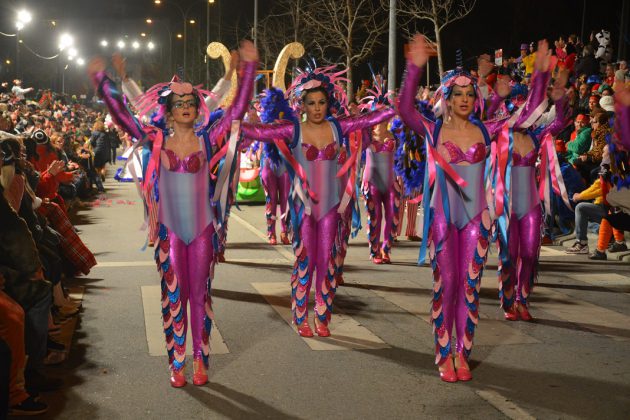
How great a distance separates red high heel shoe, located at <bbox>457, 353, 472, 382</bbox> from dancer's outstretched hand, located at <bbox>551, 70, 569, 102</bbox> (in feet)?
8.32

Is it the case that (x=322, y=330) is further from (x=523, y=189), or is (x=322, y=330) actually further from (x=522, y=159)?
(x=522, y=159)

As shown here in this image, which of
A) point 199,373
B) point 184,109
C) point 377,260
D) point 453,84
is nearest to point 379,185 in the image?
point 377,260

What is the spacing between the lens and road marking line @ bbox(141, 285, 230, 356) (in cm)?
619

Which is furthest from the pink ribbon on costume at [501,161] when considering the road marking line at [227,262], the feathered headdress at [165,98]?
the road marking line at [227,262]

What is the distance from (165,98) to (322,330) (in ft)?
7.32

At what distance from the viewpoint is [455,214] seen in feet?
18.2

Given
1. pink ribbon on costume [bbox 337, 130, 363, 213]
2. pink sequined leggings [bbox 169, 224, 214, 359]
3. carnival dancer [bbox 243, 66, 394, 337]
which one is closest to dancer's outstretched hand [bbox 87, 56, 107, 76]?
pink sequined leggings [bbox 169, 224, 214, 359]

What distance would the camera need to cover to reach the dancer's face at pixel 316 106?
6562mm

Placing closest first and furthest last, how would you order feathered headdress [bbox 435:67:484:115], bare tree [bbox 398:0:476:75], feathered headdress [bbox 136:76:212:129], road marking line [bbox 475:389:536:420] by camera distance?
road marking line [bbox 475:389:536:420]
feathered headdress [bbox 136:76:212:129]
feathered headdress [bbox 435:67:484:115]
bare tree [bbox 398:0:476:75]

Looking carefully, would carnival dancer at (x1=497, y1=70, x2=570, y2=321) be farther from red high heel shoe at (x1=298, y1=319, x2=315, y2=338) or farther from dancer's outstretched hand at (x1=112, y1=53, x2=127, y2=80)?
dancer's outstretched hand at (x1=112, y1=53, x2=127, y2=80)

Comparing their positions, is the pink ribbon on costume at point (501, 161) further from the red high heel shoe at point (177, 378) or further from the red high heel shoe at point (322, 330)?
the red high heel shoe at point (177, 378)

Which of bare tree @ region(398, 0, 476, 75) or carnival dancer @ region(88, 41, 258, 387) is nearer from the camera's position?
carnival dancer @ region(88, 41, 258, 387)

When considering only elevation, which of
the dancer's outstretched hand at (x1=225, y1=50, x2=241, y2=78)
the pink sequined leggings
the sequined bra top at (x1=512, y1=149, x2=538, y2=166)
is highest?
the dancer's outstretched hand at (x1=225, y1=50, x2=241, y2=78)

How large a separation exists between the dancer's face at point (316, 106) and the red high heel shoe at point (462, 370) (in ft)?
7.02
